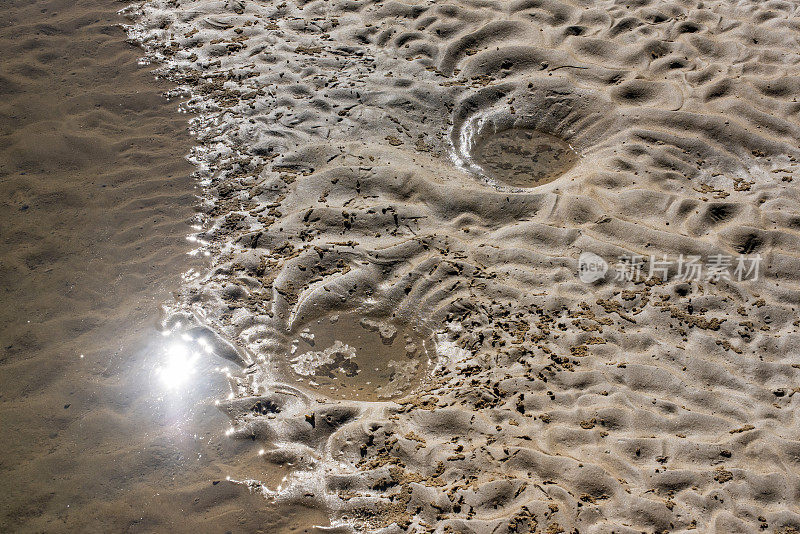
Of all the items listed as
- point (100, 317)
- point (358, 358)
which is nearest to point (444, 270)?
point (358, 358)

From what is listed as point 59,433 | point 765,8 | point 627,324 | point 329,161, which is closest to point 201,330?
point 59,433

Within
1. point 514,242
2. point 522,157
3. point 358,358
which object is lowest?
point 358,358

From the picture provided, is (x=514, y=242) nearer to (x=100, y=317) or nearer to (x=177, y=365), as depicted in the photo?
(x=177, y=365)

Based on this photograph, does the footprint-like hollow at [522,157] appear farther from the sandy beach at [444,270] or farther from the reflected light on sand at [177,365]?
the reflected light on sand at [177,365]

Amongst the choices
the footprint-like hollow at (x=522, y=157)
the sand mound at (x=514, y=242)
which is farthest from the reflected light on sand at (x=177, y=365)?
the footprint-like hollow at (x=522, y=157)

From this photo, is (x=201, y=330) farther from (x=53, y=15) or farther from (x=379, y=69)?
(x=53, y=15)

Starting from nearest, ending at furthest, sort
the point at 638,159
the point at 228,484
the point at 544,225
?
the point at 228,484, the point at 544,225, the point at 638,159
